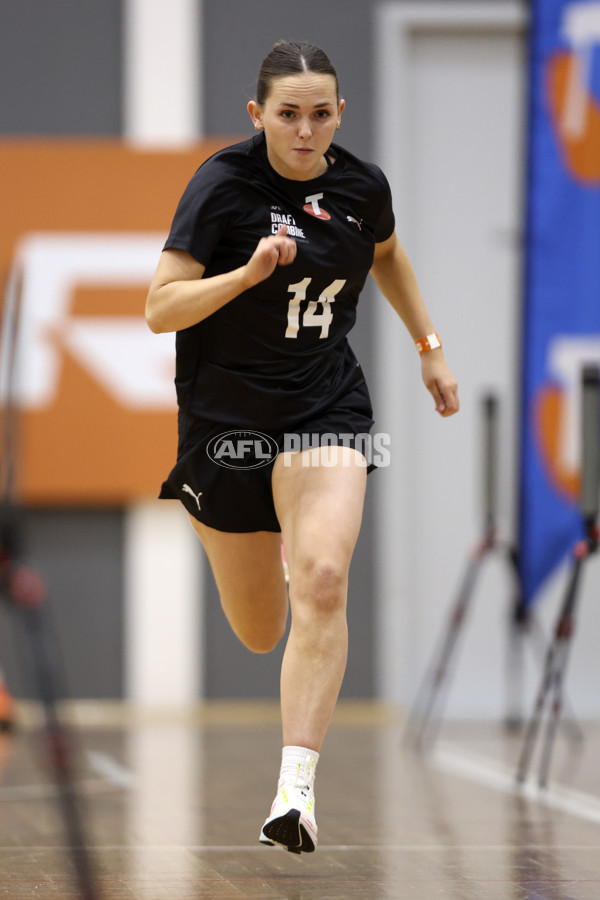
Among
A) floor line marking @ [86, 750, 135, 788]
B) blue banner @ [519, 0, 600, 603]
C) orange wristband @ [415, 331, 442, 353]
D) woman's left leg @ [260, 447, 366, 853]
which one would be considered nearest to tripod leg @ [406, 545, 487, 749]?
blue banner @ [519, 0, 600, 603]

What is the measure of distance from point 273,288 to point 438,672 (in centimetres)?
322

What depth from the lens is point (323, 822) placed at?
352 cm

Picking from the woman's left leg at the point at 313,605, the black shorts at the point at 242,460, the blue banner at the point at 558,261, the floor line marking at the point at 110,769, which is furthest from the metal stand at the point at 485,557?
the woman's left leg at the point at 313,605

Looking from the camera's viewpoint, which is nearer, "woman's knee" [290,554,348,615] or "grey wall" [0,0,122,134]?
"woman's knee" [290,554,348,615]

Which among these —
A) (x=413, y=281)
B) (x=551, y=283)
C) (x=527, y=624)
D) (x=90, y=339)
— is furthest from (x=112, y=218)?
(x=413, y=281)

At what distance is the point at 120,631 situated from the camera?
6.73 metres

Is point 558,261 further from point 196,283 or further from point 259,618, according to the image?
point 196,283

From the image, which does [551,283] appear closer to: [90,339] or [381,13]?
[381,13]

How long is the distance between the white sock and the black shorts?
1.90 ft

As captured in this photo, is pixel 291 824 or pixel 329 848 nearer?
pixel 291 824

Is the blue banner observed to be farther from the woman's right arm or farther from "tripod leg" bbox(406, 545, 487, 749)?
the woman's right arm

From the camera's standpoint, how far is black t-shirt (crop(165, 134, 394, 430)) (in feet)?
9.09

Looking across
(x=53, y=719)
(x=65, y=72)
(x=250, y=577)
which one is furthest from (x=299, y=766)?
(x=65, y=72)

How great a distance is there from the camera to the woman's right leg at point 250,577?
3.01 meters
